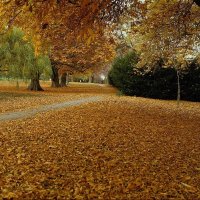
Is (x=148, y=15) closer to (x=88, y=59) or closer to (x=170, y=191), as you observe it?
(x=170, y=191)

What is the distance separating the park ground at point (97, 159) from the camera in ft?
21.1

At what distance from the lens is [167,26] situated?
1664cm

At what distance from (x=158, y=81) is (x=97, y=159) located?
24.3 metres

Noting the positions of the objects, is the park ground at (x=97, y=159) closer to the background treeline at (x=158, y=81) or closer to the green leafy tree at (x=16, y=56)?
Answer: the green leafy tree at (x=16, y=56)

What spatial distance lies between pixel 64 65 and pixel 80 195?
38237 millimetres

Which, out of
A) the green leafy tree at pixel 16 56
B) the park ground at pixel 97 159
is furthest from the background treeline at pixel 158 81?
the park ground at pixel 97 159

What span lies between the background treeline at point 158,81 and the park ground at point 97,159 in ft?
58.9

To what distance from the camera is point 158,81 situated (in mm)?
32031

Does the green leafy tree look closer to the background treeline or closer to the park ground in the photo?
the background treeline

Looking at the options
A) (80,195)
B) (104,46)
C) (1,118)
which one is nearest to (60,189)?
(80,195)

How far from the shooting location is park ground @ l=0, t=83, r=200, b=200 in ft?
21.1

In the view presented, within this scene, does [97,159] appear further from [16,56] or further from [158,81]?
[158,81]

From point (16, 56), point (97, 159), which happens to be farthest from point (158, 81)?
point (97, 159)

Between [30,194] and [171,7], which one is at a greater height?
[171,7]
